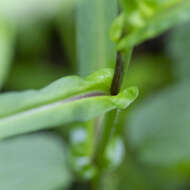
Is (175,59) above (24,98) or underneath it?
underneath

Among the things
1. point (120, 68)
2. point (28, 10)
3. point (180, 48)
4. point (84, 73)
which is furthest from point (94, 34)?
point (180, 48)

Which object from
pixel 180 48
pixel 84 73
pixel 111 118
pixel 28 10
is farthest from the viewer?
pixel 180 48

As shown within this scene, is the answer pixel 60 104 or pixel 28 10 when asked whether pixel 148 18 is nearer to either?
pixel 60 104

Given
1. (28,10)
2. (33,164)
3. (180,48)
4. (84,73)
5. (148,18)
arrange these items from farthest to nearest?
(180,48) < (28,10) < (33,164) < (84,73) < (148,18)

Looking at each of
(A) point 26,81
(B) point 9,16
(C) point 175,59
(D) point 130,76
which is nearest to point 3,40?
(B) point 9,16

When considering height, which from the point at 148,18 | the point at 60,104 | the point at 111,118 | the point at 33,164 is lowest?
the point at 33,164

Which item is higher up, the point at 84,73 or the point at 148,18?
the point at 148,18

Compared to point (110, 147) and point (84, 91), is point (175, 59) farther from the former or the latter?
point (84, 91)

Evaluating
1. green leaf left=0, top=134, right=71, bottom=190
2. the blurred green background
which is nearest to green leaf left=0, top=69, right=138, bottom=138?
the blurred green background
